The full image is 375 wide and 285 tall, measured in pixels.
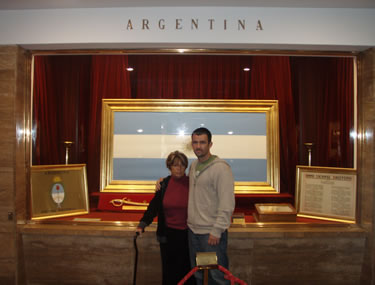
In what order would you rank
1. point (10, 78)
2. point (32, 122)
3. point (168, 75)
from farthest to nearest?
point (168, 75) → point (32, 122) → point (10, 78)

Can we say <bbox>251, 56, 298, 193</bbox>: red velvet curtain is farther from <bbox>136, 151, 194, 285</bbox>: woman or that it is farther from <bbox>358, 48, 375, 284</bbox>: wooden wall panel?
<bbox>136, 151, 194, 285</bbox>: woman

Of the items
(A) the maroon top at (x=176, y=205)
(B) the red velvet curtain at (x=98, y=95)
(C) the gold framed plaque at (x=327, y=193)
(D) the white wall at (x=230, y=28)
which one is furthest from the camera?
(B) the red velvet curtain at (x=98, y=95)

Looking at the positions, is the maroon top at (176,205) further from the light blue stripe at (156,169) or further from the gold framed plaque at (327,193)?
the gold framed plaque at (327,193)

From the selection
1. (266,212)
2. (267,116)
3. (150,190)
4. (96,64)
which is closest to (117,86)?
(96,64)

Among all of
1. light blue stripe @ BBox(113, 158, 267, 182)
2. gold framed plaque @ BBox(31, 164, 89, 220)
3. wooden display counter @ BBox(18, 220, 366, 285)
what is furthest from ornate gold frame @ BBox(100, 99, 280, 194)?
wooden display counter @ BBox(18, 220, 366, 285)

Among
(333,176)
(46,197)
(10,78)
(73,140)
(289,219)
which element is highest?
(10,78)

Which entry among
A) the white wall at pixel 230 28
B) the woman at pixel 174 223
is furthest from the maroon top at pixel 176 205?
the white wall at pixel 230 28

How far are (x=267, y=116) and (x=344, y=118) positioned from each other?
26.0 inches

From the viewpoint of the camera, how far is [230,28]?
215 cm

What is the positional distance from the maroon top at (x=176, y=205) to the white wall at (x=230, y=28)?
116 cm

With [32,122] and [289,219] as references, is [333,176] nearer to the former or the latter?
[289,219]

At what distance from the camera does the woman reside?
1.83m

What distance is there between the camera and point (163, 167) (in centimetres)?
259

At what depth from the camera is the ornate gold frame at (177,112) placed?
2.57m
